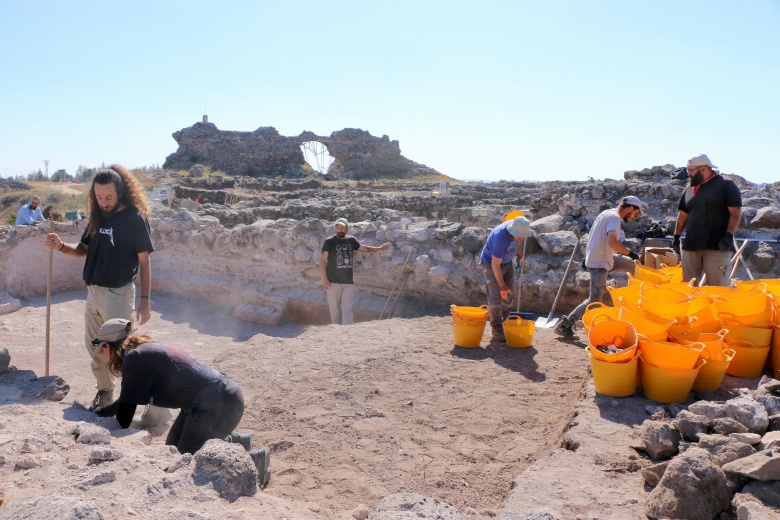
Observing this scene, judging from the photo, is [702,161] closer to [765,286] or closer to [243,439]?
[765,286]

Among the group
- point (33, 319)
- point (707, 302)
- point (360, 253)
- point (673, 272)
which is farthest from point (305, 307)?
point (707, 302)

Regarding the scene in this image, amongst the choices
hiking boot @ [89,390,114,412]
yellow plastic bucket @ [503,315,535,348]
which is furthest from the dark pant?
yellow plastic bucket @ [503,315,535,348]

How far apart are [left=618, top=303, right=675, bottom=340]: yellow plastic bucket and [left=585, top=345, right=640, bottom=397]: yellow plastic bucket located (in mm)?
276

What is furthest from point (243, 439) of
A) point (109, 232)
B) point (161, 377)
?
point (109, 232)

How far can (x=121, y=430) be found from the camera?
11.0ft

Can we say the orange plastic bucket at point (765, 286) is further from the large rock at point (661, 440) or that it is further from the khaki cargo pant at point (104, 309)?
the khaki cargo pant at point (104, 309)

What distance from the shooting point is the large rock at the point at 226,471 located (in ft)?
8.42

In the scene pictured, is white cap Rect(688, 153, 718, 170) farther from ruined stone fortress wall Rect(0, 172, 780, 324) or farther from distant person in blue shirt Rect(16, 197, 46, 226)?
distant person in blue shirt Rect(16, 197, 46, 226)

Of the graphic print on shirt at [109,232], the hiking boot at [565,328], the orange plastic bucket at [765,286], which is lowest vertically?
the hiking boot at [565,328]

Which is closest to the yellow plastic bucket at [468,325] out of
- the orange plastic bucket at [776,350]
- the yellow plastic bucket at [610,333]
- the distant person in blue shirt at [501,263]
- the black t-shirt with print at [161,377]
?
the distant person in blue shirt at [501,263]

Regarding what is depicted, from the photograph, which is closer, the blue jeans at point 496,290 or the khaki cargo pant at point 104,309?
the khaki cargo pant at point 104,309

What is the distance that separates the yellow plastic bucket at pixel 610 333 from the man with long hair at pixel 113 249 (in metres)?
3.42

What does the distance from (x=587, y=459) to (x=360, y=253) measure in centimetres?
560

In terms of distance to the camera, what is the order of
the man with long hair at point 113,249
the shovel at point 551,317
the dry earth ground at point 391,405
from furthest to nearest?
the shovel at point 551,317
the man with long hair at point 113,249
the dry earth ground at point 391,405
